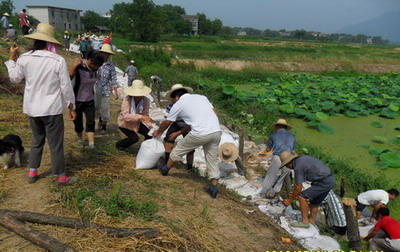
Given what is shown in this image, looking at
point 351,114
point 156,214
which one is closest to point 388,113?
point 351,114

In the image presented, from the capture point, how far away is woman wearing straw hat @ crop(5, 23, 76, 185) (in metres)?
2.99

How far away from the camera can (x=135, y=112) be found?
4398 mm

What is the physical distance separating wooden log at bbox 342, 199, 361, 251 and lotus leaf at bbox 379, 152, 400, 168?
3.57 metres

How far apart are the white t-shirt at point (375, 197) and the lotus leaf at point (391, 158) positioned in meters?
2.70

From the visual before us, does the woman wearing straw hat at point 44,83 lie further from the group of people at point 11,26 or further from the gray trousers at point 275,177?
the group of people at point 11,26

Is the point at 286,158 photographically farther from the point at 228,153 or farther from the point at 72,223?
the point at 72,223

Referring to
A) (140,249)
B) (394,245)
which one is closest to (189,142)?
(140,249)

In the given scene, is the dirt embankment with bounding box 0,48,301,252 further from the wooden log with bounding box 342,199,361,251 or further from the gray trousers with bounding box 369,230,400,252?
the gray trousers with bounding box 369,230,400,252

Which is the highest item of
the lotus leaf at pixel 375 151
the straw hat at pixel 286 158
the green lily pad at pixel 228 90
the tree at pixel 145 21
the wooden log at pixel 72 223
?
the tree at pixel 145 21

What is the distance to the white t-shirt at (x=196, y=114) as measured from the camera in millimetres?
3645

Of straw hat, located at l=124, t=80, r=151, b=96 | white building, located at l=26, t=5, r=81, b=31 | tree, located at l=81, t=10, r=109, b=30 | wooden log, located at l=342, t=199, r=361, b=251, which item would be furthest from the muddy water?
tree, located at l=81, t=10, r=109, b=30

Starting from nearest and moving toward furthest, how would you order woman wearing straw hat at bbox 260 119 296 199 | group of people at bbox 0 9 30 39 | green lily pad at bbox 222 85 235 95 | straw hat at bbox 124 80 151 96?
straw hat at bbox 124 80 151 96, woman wearing straw hat at bbox 260 119 296 199, group of people at bbox 0 9 30 39, green lily pad at bbox 222 85 235 95

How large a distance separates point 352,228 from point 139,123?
3.33 m

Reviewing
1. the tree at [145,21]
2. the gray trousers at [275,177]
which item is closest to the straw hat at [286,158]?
the gray trousers at [275,177]
